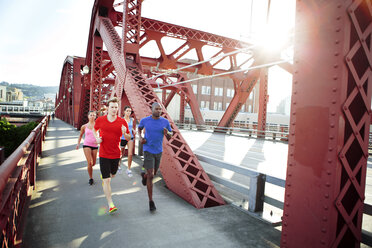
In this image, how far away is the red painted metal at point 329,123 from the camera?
283 cm

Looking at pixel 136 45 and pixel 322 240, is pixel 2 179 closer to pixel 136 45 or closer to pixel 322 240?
pixel 322 240

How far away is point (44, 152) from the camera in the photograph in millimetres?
11188

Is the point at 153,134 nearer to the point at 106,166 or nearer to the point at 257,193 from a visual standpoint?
the point at 106,166

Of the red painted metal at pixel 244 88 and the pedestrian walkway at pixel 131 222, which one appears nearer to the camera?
the pedestrian walkway at pixel 131 222

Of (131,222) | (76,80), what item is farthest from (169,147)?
(76,80)

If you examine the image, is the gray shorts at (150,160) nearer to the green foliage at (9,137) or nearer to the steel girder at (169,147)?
the steel girder at (169,147)

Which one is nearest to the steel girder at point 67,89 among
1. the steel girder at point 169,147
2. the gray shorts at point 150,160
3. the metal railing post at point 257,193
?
the steel girder at point 169,147

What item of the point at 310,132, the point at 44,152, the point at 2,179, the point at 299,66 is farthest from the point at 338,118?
the point at 44,152

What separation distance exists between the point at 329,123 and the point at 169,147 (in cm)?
386

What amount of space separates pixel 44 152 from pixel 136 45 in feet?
20.5

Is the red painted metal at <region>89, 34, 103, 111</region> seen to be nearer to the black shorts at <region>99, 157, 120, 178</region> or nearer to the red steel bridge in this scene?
the black shorts at <region>99, 157, 120, 178</region>

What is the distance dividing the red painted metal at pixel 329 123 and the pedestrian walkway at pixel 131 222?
1006 mm

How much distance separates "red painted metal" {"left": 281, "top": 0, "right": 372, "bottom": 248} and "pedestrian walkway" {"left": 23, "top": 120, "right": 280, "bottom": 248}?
1.01 meters

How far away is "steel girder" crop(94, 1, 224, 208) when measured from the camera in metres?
5.42
